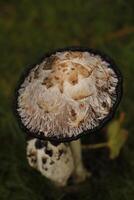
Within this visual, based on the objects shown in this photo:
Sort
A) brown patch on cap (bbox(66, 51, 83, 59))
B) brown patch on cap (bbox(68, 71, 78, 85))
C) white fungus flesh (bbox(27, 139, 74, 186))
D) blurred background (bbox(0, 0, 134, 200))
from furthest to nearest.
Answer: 1. blurred background (bbox(0, 0, 134, 200))
2. white fungus flesh (bbox(27, 139, 74, 186))
3. brown patch on cap (bbox(66, 51, 83, 59))
4. brown patch on cap (bbox(68, 71, 78, 85))

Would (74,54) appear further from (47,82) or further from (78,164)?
(78,164)

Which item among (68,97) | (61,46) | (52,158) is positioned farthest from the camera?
(61,46)

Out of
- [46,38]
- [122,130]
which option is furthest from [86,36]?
[122,130]

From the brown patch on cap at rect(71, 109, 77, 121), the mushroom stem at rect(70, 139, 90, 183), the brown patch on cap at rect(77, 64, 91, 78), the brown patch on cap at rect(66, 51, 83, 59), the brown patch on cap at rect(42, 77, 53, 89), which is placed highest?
the brown patch on cap at rect(66, 51, 83, 59)

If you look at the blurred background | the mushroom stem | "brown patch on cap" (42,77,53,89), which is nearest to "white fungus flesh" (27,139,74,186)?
the mushroom stem

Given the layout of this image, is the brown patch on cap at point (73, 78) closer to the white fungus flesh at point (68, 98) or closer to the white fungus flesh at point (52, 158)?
the white fungus flesh at point (68, 98)

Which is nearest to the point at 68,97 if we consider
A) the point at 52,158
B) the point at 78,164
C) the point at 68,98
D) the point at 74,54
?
the point at 68,98

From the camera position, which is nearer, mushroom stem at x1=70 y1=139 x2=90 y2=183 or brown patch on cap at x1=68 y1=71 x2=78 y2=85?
brown patch on cap at x1=68 y1=71 x2=78 y2=85

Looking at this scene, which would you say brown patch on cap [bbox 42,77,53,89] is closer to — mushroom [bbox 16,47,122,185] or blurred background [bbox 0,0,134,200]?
mushroom [bbox 16,47,122,185]

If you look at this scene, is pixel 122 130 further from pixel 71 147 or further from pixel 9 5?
pixel 9 5
